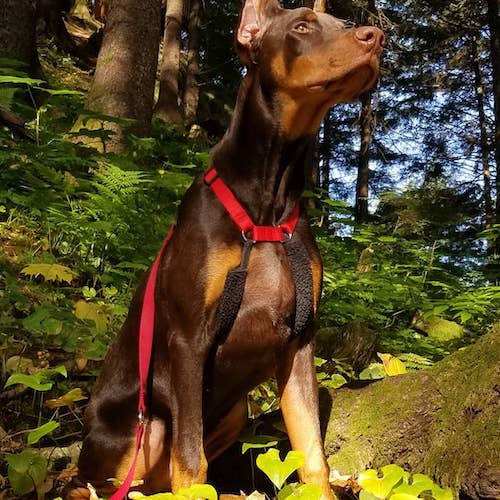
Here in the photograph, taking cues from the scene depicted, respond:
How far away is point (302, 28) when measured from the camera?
2555mm

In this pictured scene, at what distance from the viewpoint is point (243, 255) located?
245 cm

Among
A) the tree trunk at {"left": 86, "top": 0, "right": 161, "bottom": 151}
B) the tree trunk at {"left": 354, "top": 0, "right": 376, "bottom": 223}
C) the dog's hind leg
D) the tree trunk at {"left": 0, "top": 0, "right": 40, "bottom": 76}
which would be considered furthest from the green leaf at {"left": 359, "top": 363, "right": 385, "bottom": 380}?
the tree trunk at {"left": 354, "top": 0, "right": 376, "bottom": 223}

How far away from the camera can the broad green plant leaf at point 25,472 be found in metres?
2.45

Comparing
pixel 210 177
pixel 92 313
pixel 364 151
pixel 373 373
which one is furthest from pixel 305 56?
pixel 364 151

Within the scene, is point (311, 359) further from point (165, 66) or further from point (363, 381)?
point (165, 66)

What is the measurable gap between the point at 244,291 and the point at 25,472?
1177 millimetres

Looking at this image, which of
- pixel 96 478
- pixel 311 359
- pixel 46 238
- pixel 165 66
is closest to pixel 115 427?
pixel 96 478

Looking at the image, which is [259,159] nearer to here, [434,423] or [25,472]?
[434,423]

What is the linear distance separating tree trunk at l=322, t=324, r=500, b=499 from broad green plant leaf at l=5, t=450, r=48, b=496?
1287 millimetres

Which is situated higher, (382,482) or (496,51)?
(496,51)

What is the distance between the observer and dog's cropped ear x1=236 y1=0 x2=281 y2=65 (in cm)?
271

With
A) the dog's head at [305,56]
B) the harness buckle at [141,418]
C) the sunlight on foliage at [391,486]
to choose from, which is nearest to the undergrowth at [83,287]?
the harness buckle at [141,418]

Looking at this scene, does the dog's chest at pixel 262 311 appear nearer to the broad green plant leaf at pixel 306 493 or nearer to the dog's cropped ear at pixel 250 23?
the broad green plant leaf at pixel 306 493

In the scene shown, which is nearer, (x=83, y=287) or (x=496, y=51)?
(x=83, y=287)
